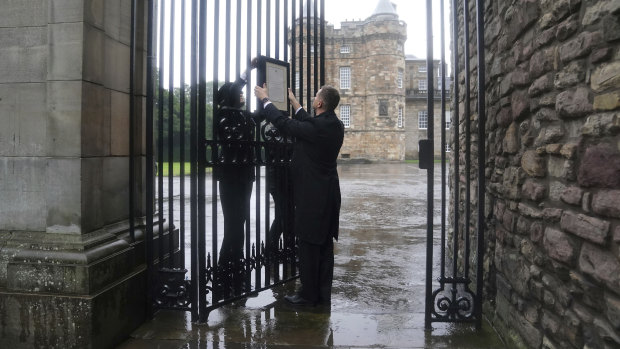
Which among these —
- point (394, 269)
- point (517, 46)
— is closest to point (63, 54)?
point (517, 46)

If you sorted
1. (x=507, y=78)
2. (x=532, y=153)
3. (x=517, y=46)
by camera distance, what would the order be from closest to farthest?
1. (x=532, y=153)
2. (x=517, y=46)
3. (x=507, y=78)

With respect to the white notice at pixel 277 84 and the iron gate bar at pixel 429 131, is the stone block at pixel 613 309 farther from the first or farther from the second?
the white notice at pixel 277 84

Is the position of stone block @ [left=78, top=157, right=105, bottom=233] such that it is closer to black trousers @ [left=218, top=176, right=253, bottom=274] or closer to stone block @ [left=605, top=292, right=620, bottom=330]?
black trousers @ [left=218, top=176, right=253, bottom=274]

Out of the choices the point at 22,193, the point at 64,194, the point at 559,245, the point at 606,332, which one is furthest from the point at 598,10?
the point at 22,193

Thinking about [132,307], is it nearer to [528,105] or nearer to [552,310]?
[552,310]

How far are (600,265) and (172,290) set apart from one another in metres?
3.20

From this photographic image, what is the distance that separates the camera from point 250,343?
360 cm

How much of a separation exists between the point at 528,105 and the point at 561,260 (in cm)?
113

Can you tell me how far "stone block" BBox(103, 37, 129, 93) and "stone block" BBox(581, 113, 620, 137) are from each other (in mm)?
3300

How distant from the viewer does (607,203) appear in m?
2.28

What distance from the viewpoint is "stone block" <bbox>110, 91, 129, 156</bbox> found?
152 inches

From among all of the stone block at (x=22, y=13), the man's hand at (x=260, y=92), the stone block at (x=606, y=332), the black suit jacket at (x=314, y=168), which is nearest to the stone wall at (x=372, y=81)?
the man's hand at (x=260, y=92)

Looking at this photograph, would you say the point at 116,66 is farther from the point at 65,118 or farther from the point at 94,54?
the point at 65,118

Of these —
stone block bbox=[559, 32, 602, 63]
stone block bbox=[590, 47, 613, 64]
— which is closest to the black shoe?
stone block bbox=[559, 32, 602, 63]
